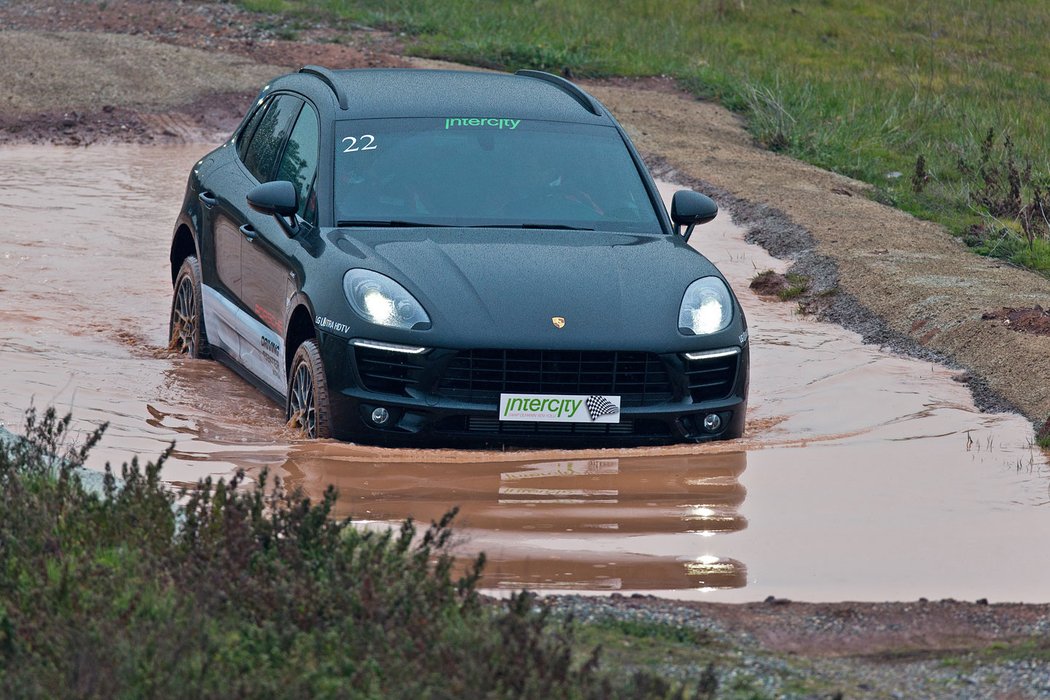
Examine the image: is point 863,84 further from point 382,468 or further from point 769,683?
point 769,683

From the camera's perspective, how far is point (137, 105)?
2002 centimetres

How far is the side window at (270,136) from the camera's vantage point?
897 centimetres

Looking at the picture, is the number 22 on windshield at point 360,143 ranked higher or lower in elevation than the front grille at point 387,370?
higher

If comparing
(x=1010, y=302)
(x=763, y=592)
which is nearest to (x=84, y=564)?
(x=763, y=592)

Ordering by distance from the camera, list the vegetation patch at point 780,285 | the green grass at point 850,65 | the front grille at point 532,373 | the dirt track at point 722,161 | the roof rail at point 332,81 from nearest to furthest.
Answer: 1. the front grille at point 532,373
2. the roof rail at point 332,81
3. the dirt track at point 722,161
4. the vegetation patch at point 780,285
5. the green grass at point 850,65

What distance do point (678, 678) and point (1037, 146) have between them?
15053 millimetres

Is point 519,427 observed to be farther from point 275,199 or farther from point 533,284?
point 275,199

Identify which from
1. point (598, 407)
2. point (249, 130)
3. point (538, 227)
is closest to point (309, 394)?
point (598, 407)

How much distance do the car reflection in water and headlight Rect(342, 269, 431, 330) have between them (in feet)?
1.88

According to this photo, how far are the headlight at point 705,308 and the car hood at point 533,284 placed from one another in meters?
0.04

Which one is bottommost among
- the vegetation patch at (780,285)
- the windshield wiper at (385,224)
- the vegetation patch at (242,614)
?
the vegetation patch at (780,285)

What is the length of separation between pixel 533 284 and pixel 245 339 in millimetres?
1992

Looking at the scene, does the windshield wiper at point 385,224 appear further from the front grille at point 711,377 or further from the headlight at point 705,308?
the front grille at point 711,377

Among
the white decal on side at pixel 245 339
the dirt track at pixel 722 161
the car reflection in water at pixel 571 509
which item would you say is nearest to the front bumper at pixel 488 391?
the car reflection in water at pixel 571 509
